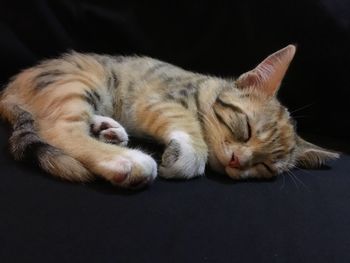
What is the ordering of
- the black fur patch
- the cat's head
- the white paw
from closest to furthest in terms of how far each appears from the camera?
the white paw < the cat's head < the black fur patch

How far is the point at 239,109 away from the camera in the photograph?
1.38 m

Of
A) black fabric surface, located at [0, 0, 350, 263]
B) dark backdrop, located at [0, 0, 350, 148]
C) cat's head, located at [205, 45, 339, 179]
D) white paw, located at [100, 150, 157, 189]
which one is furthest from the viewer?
dark backdrop, located at [0, 0, 350, 148]

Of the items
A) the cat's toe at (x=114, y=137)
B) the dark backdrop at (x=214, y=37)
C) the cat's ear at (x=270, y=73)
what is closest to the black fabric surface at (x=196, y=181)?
the dark backdrop at (x=214, y=37)

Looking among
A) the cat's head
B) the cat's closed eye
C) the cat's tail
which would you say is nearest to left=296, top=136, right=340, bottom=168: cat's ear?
the cat's head

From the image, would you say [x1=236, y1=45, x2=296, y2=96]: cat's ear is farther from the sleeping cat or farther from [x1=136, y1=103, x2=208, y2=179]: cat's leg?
[x1=136, y1=103, x2=208, y2=179]: cat's leg

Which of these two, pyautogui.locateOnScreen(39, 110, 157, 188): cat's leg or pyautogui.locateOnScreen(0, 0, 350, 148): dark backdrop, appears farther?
pyautogui.locateOnScreen(0, 0, 350, 148): dark backdrop

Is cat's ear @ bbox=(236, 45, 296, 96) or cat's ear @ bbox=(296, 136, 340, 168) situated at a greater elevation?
cat's ear @ bbox=(236, 45, 296, 96)

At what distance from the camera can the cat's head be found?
129cm

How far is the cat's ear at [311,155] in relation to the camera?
53.9 inches

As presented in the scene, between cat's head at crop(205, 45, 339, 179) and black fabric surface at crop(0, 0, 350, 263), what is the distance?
0.15ft

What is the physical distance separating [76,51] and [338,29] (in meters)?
0.93

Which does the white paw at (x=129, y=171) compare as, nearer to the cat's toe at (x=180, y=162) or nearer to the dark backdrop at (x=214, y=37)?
the cat's toe at (x=180, y=162)

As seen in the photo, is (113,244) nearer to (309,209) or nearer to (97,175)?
(97,175)

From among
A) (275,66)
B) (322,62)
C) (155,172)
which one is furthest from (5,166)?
(322,62)
